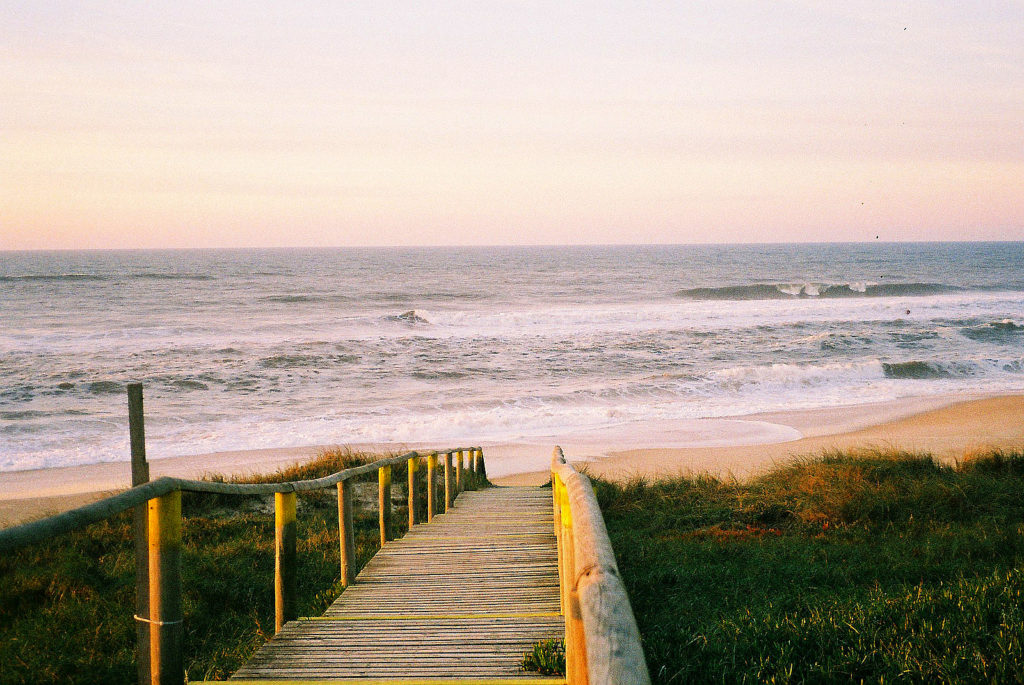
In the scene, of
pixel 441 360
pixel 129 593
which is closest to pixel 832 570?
pixel 129 593

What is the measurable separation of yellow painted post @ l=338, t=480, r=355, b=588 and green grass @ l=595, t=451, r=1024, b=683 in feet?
6.84

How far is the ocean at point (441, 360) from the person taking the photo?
867 inches

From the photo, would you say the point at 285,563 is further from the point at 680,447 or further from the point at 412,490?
the point at 680,447

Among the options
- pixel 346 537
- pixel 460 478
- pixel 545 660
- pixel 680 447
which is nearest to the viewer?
pixel 545 660

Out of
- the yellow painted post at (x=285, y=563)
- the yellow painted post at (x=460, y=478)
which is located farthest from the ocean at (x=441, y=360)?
the yellow painted post at (x=285, y=563)

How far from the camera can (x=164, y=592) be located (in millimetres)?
2893

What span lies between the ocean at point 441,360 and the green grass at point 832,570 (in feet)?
36.1

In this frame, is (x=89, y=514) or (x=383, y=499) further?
(x=383, y=499)

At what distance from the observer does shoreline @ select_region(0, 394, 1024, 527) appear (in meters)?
15.3

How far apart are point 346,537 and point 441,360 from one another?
28.2m

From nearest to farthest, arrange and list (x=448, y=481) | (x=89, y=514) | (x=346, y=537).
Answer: (x=89, y=514) < (x=346, y=537) < (x=448, y=481)

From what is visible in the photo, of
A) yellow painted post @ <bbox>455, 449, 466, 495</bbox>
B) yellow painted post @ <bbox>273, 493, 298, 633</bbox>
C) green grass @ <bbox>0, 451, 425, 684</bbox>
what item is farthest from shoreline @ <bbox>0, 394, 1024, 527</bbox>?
yellow painted post @ <bbox>273, 493, 298, 633</bbox>

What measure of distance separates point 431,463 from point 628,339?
30747mm

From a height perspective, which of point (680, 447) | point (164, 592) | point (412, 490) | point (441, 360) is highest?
point (164, 592)
